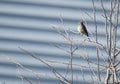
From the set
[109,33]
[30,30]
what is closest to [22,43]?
[30,30]

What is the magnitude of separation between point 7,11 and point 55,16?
2.11 ft

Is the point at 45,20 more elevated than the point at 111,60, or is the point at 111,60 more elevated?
the point at 45,20

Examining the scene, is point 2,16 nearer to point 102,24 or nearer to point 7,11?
point 7,11

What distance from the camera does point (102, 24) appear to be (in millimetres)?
7141

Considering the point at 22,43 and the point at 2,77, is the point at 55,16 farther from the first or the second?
the point at 2,77

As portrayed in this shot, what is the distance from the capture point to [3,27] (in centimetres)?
735

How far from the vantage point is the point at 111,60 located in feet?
14.5

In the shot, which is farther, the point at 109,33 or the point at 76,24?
the point at 76,24

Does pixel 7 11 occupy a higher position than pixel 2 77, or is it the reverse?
pixel 7 11

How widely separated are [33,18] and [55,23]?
13.7 inches

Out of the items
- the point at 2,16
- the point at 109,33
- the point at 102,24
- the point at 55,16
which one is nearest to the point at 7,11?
the point at 2,16

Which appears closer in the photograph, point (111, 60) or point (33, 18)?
point (111, 60)

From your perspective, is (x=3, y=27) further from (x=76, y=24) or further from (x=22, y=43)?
(x=76, y=24)

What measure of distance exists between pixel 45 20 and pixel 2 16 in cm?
57
